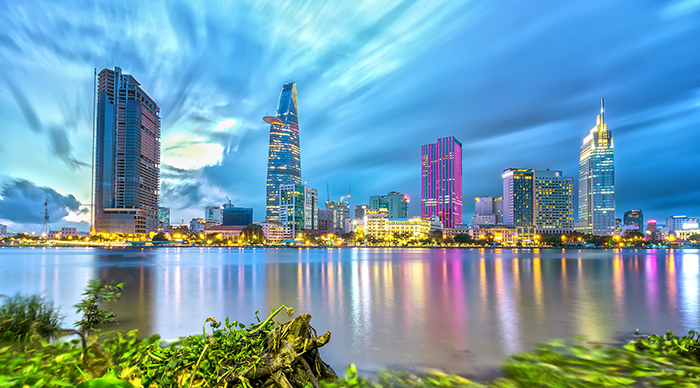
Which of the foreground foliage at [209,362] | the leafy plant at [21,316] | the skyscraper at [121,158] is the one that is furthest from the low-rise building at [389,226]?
the foreground foliage at [209,362]

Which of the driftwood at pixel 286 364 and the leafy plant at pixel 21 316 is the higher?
the driftwood at pixel 286 364

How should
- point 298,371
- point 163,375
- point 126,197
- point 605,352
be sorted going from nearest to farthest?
point 163,375 < point 298,371 < point 605,352 < point 126,197

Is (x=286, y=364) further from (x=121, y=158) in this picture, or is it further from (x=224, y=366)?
(x=121, y=158)

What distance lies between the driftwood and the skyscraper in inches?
6646

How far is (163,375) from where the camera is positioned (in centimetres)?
204

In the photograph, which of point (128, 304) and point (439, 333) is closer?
point (439, 333)

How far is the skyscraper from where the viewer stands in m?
144

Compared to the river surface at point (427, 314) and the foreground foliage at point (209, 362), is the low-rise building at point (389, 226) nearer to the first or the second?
the river surface at point (427, 314)

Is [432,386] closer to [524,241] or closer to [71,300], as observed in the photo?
[71,300]

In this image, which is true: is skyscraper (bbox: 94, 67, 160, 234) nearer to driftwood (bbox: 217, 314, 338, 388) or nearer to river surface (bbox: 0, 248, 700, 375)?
river surface (bbox: 0, 248, 700, 375)

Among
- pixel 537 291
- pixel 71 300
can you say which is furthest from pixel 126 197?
pixel 537 291

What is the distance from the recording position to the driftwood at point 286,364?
2.13 meters

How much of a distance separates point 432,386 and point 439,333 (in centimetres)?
433

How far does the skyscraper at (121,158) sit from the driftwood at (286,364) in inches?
6646
